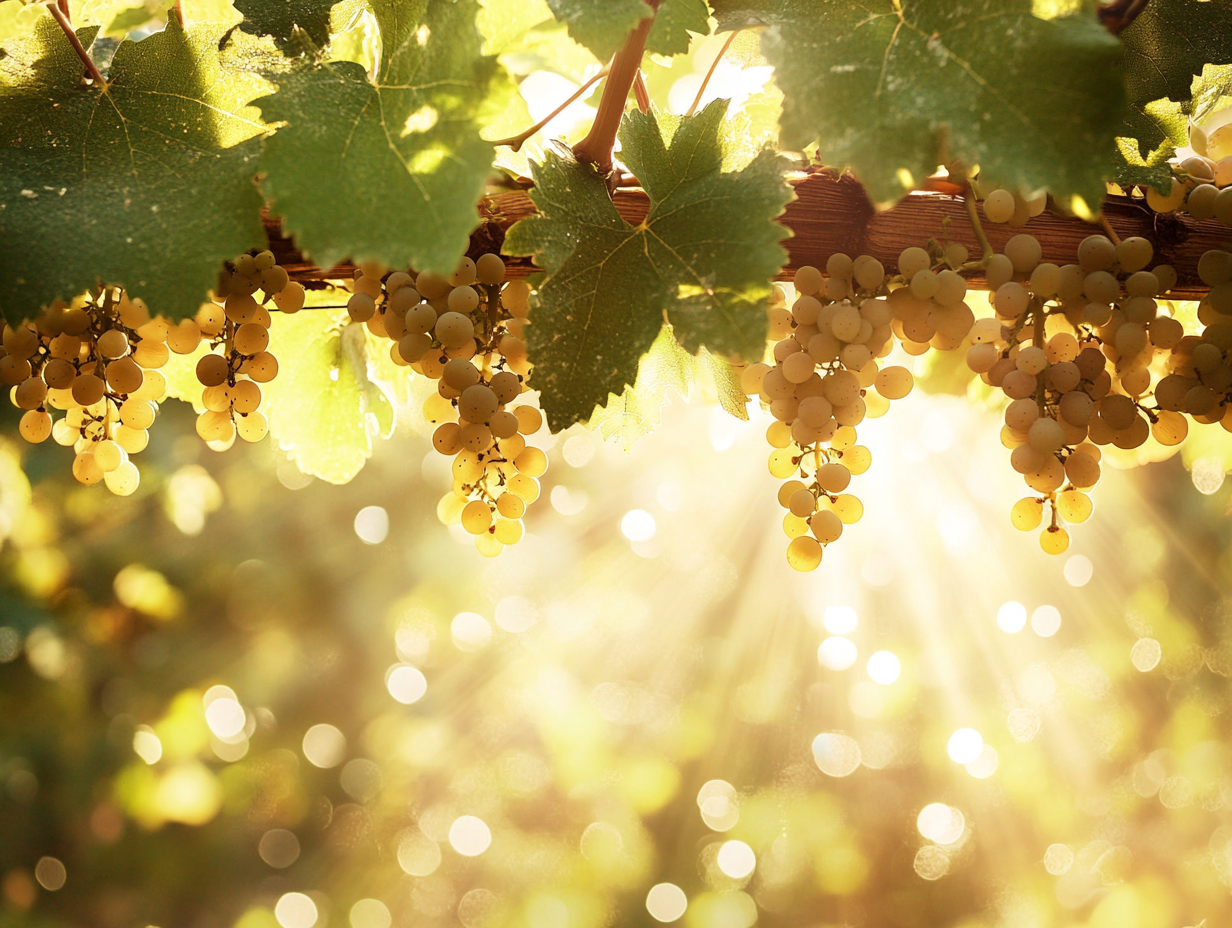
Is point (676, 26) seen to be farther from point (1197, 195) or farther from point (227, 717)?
point (227, 717)

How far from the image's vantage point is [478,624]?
15.3ft

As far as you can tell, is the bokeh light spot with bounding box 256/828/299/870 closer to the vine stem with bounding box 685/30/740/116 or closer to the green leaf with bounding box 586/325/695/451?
the green leaf with bounding box 586/325/695/451

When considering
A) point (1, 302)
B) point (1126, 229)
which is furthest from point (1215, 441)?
point (1, 302)

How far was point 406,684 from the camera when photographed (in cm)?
448

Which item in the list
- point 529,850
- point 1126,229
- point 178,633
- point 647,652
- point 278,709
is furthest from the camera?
point 647,652

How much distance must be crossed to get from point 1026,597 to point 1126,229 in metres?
4.27

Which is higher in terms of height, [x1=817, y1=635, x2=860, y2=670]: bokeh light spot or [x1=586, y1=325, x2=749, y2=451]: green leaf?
[x1=586, y1=325, x2=749, y2=451]: green leaf

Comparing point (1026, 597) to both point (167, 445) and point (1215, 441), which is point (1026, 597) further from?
point (167, 445)

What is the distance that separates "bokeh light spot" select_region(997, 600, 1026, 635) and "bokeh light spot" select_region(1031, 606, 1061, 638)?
0.08 meters

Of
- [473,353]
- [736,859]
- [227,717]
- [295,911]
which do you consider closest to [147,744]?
[227,717]

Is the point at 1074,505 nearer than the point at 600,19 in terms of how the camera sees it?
No

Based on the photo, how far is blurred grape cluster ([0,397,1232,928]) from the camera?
327 centimetres

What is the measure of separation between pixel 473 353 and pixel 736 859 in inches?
189

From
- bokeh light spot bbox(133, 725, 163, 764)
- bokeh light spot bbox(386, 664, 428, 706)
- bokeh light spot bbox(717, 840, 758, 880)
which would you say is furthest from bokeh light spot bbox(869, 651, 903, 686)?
bokeh light spot bbox(133, 725, 163, 764)
